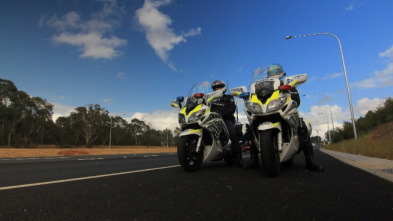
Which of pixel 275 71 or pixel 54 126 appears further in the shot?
pixel 54 126

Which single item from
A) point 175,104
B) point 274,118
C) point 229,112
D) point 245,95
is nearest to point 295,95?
point 274,118

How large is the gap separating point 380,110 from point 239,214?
1662 inches

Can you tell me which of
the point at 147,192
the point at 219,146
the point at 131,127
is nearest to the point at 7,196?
the point at 147,192

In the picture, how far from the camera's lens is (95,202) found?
2.12m

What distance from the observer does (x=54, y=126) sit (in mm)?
69438

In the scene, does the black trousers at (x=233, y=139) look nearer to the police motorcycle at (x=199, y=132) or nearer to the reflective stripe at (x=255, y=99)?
the police motorcycle at (x=199, y=132)

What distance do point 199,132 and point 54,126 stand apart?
78613 millimetres

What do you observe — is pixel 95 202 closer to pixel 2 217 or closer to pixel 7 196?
pixel 2 217

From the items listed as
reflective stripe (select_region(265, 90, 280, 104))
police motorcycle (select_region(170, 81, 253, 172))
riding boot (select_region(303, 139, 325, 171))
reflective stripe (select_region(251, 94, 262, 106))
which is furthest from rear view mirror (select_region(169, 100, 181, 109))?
riding boot (select_region(303, 139, 325, 171))

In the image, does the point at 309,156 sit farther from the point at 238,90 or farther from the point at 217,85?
the point at 217,85

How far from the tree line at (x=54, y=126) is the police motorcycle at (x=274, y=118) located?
24.4 meters

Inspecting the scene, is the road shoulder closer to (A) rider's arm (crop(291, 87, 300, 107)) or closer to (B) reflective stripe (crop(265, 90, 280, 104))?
(A) rider's arm (crop(291, 87, 300, 107))

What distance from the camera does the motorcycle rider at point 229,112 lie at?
16.6ft

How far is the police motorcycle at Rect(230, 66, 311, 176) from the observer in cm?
329
